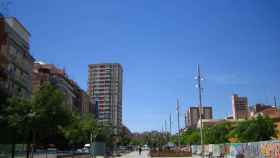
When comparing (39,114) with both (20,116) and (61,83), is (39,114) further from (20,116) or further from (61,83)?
(61,83)

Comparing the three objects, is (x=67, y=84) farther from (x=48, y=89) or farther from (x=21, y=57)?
(x=48, y=89)

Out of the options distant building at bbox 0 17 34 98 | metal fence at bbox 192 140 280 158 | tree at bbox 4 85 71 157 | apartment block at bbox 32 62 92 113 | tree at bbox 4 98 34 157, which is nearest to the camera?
tree at bbox 4 85 71 157

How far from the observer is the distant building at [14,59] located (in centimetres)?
6266

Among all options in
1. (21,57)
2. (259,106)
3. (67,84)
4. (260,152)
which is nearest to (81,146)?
(67,84)

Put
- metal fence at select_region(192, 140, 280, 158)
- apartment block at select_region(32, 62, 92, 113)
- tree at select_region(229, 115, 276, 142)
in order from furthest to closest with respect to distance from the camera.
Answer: apartment block at select_region(32, 62, 92, 113) → tree at select_region(229, 115, 276, 142) → metal fence at select_region(192, 140, 280, 158)

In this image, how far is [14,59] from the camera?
68500 millimetres

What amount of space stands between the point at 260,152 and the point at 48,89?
86.2 feet

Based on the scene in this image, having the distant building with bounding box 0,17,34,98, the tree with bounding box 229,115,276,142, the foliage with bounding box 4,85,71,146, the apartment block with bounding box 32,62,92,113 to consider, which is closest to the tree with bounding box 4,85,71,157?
the foliage with bounding box 4,85,71,146

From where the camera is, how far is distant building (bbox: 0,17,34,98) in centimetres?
6266

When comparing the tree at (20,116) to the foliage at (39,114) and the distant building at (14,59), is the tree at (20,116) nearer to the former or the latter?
the foliage at (39,114)

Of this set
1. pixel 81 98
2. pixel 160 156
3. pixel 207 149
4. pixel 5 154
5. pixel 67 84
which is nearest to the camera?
pixel 5 154

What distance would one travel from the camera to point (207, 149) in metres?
83.6

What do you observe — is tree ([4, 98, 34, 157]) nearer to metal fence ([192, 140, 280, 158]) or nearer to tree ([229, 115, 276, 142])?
metal fence ([192, 140, 280, 158])

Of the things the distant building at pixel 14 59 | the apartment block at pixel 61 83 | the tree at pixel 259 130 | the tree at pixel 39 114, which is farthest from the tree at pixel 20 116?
the tree at pixel 259 130
